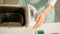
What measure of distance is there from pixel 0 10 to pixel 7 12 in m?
0.02

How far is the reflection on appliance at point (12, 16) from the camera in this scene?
0.44 meters

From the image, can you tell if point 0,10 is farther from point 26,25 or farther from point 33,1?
point 33,1

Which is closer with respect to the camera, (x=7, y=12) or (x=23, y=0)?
(x=7, y=12)

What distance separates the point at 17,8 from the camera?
0.45 meters

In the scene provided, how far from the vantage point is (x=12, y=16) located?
0.46 metres

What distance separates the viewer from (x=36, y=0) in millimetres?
834

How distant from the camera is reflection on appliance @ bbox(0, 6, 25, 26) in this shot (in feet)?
1.45

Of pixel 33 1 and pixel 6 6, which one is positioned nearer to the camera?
pixel 6 6

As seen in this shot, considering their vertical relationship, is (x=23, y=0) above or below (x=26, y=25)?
above

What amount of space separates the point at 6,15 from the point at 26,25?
0.09m

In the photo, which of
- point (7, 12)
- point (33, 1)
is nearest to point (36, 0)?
point (33, 1)

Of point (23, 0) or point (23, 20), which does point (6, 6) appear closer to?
point (23, 20)

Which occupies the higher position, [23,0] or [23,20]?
[23,0]

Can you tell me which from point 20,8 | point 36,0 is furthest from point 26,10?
point 36,0
